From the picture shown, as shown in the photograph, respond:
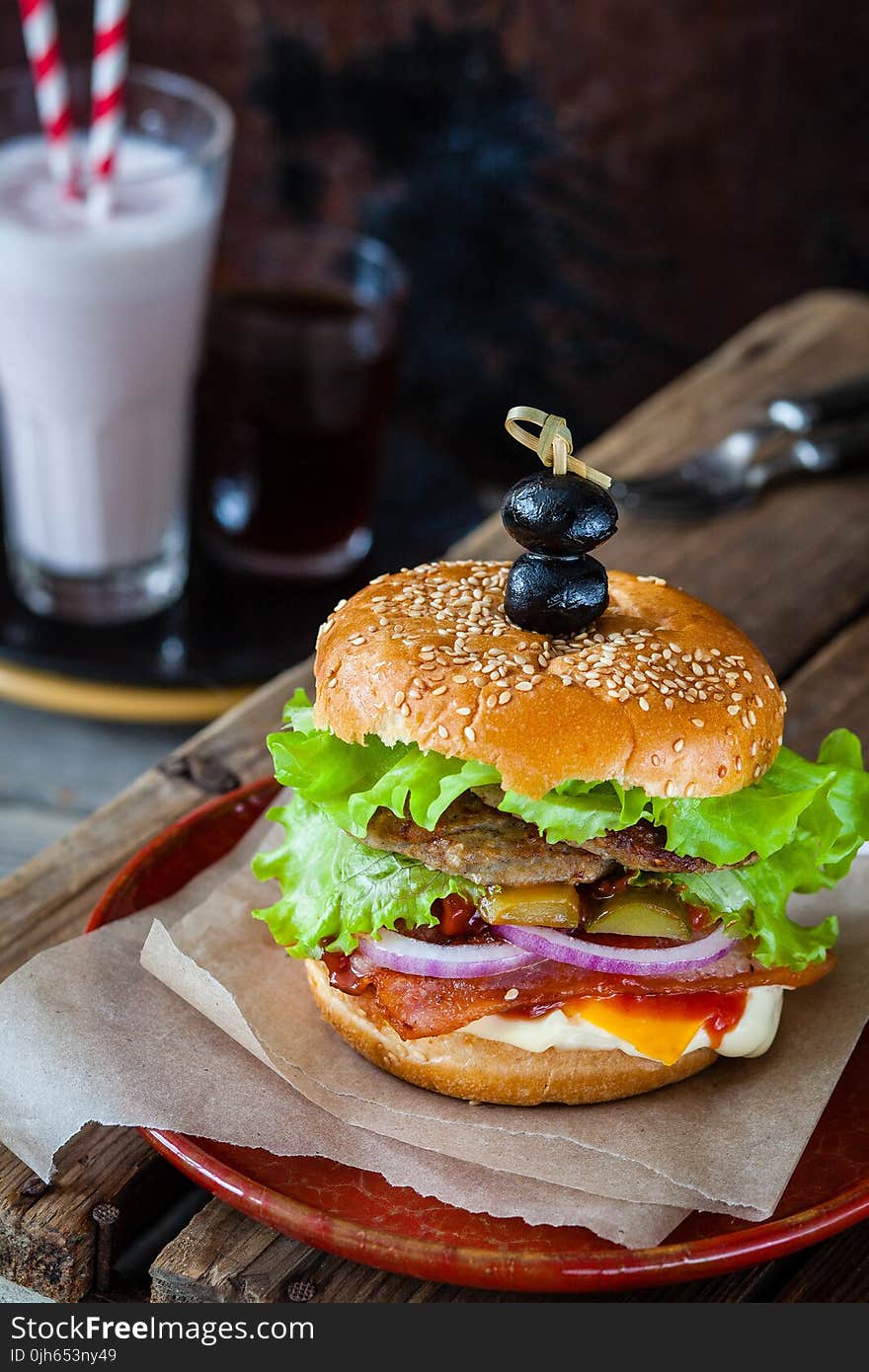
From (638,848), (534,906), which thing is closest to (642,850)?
(638,848)

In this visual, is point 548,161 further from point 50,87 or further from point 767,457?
point 50,87

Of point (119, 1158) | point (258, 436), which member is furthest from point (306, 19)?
point (119, 1158)

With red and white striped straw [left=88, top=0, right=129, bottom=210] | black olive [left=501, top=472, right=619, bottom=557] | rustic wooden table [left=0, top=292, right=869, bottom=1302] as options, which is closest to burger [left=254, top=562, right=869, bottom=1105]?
black olive [left=501, top=472, right=619, bottom=557]

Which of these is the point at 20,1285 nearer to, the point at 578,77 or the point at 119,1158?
the point at 119,1158

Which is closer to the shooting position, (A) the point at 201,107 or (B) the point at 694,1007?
(B) the point at 694,1007

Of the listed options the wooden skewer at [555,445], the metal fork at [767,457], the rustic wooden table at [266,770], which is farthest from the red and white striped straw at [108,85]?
the wooden skewer at [555,445]

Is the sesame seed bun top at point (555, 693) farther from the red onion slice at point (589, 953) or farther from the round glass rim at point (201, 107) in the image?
the round glass rim at point (201, 107)
